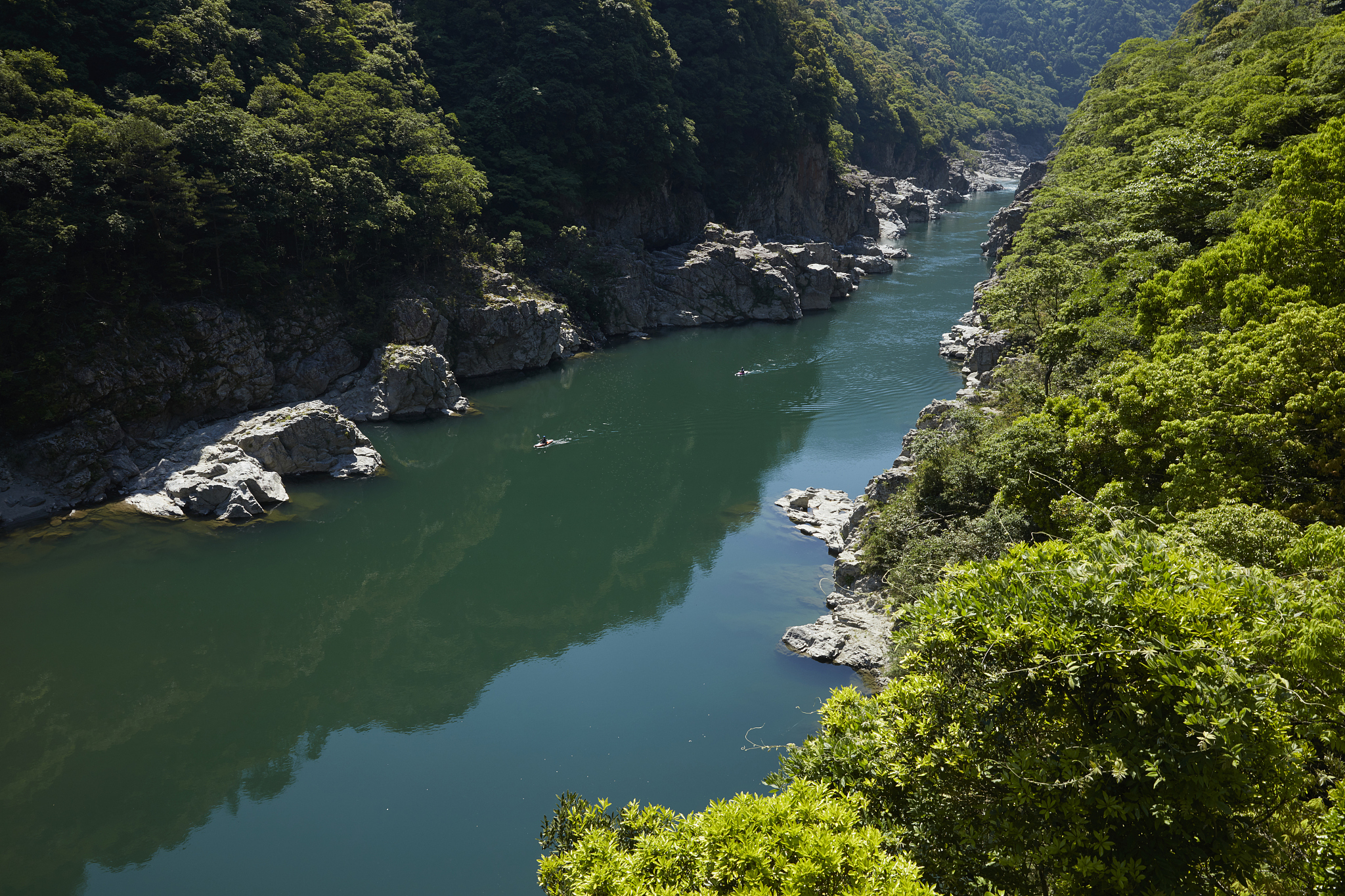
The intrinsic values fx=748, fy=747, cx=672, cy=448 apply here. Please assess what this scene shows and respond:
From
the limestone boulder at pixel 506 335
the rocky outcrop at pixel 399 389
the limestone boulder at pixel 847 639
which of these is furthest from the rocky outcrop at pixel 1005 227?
the limestone boulder at pixel 847 639

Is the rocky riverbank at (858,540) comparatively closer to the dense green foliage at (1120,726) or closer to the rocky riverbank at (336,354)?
the dense green foliage at (1120,726)

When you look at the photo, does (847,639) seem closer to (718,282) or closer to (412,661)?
(412,661)

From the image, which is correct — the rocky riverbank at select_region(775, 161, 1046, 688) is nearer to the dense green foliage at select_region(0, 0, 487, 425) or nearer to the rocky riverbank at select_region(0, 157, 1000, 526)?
the rocky riverbank at select_region(0, 157, 1000, 526)

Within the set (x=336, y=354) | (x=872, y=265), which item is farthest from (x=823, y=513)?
(x=872, y=265)

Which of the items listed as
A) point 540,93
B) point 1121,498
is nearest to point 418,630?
point 1121,498

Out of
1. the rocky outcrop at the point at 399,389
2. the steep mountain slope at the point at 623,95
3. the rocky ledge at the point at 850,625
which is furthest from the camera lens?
the steep mountain slope at the point at 623,95
